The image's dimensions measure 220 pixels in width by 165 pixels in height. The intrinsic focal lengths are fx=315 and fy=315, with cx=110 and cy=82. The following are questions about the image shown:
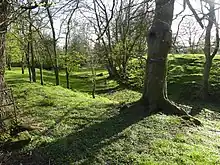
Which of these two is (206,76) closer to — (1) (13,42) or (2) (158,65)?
(2) (158,65)

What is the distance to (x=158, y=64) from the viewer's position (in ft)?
36.9

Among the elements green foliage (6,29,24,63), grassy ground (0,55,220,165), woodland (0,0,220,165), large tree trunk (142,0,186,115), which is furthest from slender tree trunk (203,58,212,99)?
green foliage (6,29,24,63)

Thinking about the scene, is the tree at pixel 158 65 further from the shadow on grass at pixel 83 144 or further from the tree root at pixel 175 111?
the shadow on grass at pixel 83 144

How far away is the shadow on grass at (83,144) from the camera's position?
292 inches

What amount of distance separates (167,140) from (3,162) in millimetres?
4286

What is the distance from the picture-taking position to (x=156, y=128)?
951cm

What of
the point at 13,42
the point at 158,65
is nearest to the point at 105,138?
the point at 158,65

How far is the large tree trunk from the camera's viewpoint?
11.0m

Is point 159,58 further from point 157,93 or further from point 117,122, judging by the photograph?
point 117,122

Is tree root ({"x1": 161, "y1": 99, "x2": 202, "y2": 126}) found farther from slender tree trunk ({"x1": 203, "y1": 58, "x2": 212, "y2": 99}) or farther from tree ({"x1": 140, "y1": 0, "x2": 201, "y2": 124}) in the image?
Answer: slender tree trunk ({"x1": 203, "y1": 58, "x2": 212, "y2": 99})

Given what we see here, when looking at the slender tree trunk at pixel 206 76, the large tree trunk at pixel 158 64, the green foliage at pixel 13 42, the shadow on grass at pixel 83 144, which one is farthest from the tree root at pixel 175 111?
the slender tree trunk at pixel 206 76

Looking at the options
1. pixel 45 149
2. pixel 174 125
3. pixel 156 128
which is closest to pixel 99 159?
pixel 45 149

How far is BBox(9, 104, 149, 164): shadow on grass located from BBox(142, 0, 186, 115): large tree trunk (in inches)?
47.9

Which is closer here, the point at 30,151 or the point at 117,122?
the point at 30,151
